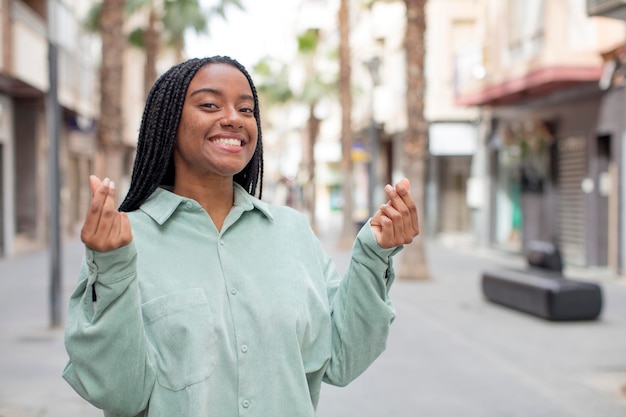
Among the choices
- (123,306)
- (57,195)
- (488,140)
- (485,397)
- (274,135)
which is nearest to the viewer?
(123,306)

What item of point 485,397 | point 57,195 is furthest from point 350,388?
point 57,195

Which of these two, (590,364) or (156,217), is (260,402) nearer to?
(156,217)

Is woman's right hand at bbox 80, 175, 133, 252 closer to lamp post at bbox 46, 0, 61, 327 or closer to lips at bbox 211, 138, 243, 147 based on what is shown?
lips at bbox 211, 138, 243, 147

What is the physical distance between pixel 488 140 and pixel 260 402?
22.7 m

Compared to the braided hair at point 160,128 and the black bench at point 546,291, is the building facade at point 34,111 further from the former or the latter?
the braided hair at point 160,128

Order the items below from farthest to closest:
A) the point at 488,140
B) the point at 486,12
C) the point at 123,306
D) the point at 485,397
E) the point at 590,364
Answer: the point at 488,140, the point at 486,12, the point at 590,364, the point at 485,397, the point at 123,306

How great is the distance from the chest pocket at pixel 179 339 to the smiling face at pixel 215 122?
336 millimetres

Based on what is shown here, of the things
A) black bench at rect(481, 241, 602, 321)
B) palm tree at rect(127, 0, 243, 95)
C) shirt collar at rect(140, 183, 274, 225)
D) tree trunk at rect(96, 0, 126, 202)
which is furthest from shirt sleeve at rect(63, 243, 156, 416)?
palm tree at rect(127, 0, 243, 95)

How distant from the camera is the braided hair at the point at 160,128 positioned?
200 centimetres

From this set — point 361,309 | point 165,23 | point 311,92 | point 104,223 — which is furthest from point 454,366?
point 311,92

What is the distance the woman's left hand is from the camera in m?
1.85

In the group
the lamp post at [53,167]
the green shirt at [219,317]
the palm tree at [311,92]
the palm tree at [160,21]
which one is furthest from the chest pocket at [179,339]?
the palm tree at [311,92]

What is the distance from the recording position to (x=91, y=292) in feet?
5.52

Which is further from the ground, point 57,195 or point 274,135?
point 274,135
